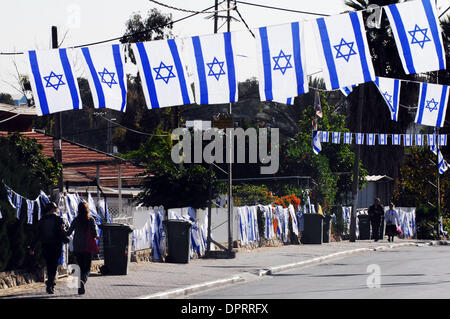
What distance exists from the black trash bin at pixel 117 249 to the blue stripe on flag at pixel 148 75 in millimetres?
3156

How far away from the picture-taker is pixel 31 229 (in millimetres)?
15391

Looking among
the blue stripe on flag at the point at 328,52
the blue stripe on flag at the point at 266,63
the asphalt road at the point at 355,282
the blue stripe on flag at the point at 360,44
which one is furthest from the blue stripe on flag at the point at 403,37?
the asphalt road at the point at 355,282

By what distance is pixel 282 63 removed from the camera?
755 inches

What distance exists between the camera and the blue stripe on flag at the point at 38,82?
17406 mm

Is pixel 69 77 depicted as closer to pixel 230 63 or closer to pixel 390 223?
pixel 230 63

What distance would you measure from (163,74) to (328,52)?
392 centimetres

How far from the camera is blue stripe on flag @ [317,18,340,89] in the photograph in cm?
1898

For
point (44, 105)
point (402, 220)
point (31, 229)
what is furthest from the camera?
point (402, 220)

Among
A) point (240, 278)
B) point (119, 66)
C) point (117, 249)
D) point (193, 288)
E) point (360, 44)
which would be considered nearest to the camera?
point (193, 288)

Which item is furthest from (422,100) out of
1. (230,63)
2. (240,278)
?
(240,278)

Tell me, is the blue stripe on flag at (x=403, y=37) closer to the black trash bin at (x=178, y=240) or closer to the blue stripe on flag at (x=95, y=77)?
the black trash bin at (x=178, y=240)

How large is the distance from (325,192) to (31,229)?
2260 cm

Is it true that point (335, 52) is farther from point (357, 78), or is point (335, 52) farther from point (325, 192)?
point (325, 192)
